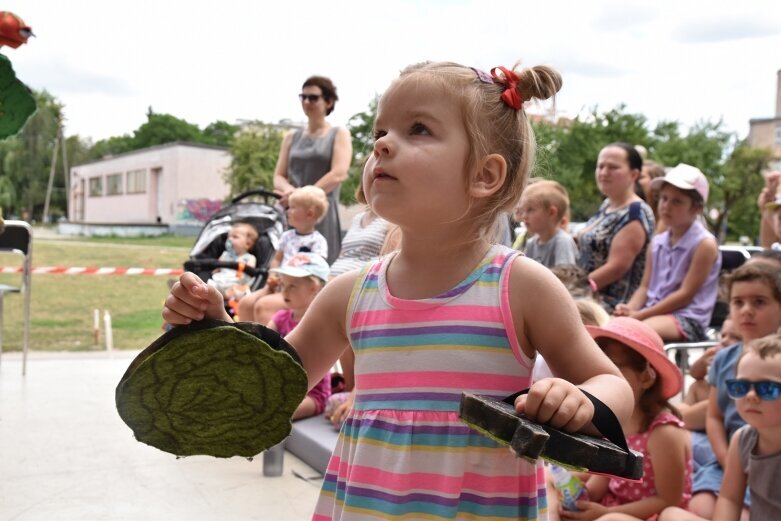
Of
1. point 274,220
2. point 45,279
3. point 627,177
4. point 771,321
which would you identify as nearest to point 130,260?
point 45,279

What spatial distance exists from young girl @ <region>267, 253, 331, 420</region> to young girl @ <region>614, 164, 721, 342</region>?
1629 millimetres

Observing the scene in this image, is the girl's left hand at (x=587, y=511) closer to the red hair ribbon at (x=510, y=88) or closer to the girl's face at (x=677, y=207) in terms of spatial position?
the red hair ribbon at (x=510, y=88)

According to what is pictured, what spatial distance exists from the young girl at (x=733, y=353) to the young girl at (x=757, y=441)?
406 mm

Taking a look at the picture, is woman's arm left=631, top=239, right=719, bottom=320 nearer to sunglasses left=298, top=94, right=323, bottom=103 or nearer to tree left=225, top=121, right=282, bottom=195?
sunglasses left=298, top=94, right=323, bottom=103

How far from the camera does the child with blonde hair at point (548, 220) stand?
459 cm

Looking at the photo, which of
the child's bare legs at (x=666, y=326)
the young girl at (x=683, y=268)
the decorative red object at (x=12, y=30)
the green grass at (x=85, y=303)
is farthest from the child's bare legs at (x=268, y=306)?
the green grass at (x=85, y=303)

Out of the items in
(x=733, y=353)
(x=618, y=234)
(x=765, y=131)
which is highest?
(x=765, y=131)

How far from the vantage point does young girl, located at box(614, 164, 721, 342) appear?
14.5ft

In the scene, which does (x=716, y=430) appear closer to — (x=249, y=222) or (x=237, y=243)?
(x=237, y=243)

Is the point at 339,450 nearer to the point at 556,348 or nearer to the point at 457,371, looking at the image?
the point at 457,371

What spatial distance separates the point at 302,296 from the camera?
4.32m

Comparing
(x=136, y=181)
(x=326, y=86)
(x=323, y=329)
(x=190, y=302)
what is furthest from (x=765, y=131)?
(x=190, y=302)

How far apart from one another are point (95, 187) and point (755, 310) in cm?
6137

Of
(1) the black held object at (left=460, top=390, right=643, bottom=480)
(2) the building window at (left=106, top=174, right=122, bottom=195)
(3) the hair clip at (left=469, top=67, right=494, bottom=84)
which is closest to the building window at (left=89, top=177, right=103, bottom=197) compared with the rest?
(2) the building window at (left=106, top=174, right=122, bottom=195)
